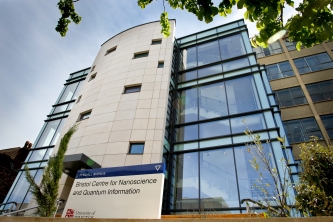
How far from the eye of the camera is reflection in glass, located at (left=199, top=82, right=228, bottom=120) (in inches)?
498

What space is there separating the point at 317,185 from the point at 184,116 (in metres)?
9.48

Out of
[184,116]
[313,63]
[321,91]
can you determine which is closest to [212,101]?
[184,116]

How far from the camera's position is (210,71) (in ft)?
49.1

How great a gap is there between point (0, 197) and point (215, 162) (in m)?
18.6

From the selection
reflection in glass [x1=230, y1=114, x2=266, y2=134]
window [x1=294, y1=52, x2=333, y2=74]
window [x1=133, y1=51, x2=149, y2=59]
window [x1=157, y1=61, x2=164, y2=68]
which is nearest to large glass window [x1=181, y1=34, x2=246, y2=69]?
window [x1=157, y1=61, x2=164, y2=68]

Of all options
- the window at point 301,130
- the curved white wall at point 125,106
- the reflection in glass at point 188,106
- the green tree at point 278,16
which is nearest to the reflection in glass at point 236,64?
the reflection in glass at point 188,106

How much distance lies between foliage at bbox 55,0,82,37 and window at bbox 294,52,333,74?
21063 millimetres

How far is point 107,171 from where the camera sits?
6.27m

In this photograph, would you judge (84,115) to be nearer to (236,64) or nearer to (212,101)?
(212,101)

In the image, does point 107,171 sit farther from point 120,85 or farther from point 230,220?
point 120,85

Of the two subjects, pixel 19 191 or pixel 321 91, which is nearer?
pixel 19 191

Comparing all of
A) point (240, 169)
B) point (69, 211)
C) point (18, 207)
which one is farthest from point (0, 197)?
point (240, 169)

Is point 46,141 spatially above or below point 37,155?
above

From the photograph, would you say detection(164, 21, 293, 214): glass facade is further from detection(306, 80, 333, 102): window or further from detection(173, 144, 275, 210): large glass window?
detection(306, 80, 333, 102): window
